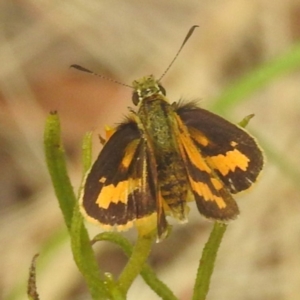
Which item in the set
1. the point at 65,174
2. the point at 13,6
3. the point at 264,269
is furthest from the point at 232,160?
the point at 13,6

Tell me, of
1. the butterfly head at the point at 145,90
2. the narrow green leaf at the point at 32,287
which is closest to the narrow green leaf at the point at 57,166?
the narrow green leaf at the point at 32,287

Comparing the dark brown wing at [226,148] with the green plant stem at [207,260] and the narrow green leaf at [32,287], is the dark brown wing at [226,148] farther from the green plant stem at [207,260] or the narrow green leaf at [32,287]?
the narrow green leaf at [32,287]

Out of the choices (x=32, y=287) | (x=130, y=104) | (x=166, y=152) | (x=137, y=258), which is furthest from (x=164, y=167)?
(x=130, y=104)

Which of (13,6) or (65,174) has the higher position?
(13,6)

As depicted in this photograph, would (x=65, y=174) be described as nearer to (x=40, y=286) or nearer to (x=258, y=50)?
(x=40, y=286)

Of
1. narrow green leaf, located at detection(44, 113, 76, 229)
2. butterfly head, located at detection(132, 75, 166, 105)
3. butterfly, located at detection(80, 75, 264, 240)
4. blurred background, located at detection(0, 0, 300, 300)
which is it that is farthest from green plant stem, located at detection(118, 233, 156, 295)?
blurred background, located at detection(0, 0, 300, 300)

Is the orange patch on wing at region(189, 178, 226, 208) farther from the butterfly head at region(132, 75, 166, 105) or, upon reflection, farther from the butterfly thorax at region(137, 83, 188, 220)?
the butterfly head at region(132, 75, 166, 105)
